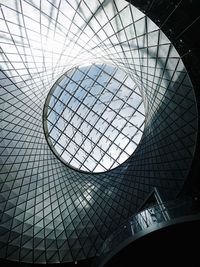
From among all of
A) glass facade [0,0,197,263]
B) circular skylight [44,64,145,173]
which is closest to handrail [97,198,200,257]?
glass facade [0,0,197,263]

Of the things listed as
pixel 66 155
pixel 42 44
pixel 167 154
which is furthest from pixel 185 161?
pixel 66 155

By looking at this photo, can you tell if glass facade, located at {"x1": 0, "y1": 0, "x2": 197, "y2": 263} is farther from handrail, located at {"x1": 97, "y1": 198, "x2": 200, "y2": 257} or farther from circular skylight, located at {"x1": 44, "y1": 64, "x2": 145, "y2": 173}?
handrail, located at {"x1": 97, "y1": 198, "x2": 200, "y2": 257}

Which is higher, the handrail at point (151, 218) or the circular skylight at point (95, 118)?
the circular skylight at point (95, 118)

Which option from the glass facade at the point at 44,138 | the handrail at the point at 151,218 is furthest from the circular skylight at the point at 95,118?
the handrail at the point at 151,218

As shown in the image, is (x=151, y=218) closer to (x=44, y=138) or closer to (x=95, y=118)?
(x=44, y=138)

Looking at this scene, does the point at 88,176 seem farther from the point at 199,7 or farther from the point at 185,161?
the point at 199,7

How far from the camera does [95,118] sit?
43.2m

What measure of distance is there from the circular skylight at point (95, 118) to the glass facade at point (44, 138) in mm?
2055

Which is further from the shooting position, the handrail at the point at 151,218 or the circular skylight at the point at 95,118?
the circular skylight at the point at 95,118

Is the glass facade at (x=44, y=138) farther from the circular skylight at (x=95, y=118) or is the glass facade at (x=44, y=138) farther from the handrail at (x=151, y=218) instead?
the handrail at (x=151, y=218)

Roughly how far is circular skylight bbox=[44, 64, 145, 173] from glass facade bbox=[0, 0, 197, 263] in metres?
2.05

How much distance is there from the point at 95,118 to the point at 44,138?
924 centimetres

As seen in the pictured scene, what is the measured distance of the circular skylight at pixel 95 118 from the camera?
40094 mm

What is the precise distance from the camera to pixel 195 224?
1847cm
